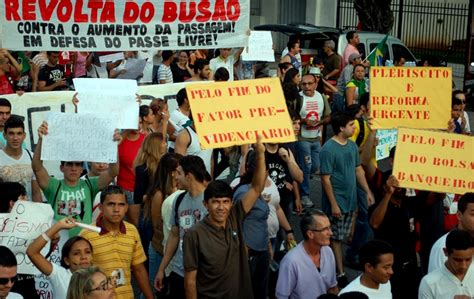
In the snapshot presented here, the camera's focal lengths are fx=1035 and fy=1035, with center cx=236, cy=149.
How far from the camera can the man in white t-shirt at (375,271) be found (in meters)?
→ 6.58

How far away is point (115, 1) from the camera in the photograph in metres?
10.2

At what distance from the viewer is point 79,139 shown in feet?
27.0

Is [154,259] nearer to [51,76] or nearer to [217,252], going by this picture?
[217,252]

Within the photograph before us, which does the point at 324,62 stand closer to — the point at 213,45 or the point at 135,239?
the point at 213,45

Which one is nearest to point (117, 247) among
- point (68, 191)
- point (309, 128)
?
point (68, 191)

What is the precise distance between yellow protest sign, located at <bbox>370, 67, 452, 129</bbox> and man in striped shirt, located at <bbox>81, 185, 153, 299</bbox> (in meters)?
2.96

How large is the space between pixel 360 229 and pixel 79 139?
334 centimetres

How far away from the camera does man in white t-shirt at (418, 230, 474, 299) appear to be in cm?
672

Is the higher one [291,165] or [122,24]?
[122,24]

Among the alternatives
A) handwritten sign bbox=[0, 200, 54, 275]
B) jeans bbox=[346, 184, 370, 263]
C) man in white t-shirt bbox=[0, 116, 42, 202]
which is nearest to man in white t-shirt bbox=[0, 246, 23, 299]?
handwritten sign bbox=[0, 200, 54, 275]

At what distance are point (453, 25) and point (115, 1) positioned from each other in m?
24.2

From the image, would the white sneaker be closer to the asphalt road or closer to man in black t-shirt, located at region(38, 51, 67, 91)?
the asphalt road

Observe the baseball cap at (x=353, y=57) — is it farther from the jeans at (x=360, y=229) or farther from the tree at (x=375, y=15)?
the tree at (x=375, y=15)

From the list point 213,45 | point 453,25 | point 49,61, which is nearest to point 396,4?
point 453,25
